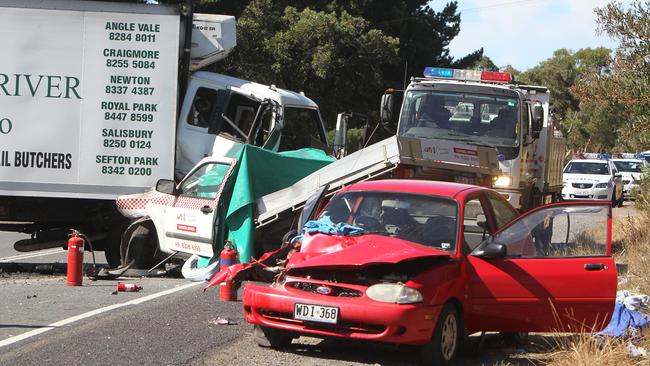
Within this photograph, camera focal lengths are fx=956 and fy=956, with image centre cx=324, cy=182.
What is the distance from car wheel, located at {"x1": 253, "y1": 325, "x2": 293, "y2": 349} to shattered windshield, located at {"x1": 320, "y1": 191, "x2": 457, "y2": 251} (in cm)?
114

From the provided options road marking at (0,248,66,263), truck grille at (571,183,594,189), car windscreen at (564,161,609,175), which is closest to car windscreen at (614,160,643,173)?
car windscreen at (564,161,609,175)

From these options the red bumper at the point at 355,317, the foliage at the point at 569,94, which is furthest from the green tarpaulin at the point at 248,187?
the foliage at the point at 569,94

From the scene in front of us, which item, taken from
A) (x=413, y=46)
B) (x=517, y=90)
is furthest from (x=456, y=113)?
(x=413, y=46)

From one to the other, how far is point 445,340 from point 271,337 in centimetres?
146

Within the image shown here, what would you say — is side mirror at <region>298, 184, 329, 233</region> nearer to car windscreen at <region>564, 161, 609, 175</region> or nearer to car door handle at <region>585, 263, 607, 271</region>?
car door handle at <region>585, 263, 607, 271</region>

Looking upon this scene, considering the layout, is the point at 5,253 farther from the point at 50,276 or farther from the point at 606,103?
the point at 606,103

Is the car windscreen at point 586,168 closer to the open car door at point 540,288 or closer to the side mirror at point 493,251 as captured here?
the open car door at point 540,288

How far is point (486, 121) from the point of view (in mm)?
14648

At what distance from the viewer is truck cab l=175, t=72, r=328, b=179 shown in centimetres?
1520

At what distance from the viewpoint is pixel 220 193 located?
12.8 m

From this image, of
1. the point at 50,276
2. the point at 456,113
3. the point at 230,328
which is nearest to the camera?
the point at 230,328

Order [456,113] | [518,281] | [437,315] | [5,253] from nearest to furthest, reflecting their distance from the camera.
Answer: [437,315] < [518,281] < [456,113] < [5,253]

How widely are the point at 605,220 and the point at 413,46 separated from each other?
28.2 m

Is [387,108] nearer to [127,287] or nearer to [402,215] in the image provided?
[127,287]
